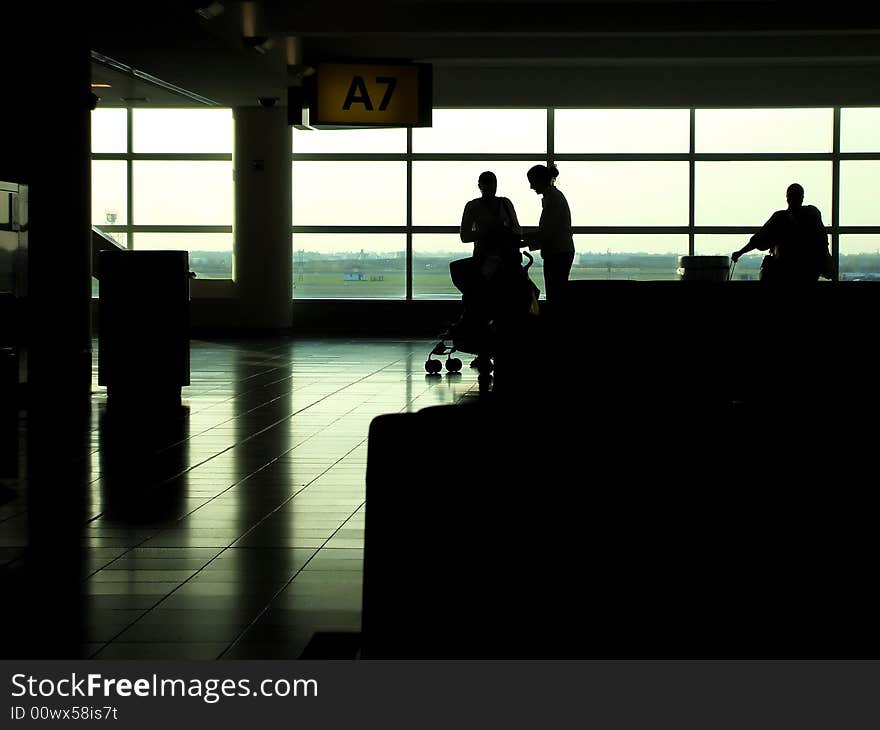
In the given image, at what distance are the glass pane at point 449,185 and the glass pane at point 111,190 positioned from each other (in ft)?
14.2

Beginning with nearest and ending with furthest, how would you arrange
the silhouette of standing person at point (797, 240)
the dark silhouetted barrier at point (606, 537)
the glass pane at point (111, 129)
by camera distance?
the dark silhouetted barrier at point (606, 537), the silhouette of standing person at point (797, 240), the glass pane at point (111, 129)

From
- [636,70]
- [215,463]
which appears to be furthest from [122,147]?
[215,463]

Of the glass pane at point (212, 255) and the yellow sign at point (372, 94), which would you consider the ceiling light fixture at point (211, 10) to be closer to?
the yellow sign at point (372, 94)

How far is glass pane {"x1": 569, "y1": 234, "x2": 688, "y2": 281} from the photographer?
749 inches

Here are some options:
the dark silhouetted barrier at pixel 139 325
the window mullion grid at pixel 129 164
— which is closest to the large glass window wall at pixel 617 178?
the window mullion grid at pixel 129 164

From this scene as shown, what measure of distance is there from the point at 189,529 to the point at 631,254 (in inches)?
595

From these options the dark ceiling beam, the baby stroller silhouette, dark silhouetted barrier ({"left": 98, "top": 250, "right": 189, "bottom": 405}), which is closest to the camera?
dark silhouetted barrier ({"left": 98, "top": 250, "right": 189, "bottom": 405})

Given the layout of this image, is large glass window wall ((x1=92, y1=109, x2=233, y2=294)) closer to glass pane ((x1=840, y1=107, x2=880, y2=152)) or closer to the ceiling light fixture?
glass pane ((x1=840, y1=107, x2=880, y2=152))

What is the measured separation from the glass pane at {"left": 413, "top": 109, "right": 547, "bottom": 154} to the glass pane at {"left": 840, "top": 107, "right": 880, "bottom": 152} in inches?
167

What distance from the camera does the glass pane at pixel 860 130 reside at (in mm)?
18562

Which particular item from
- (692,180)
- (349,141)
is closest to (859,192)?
(692,180)

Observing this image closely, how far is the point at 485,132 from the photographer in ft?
62.3

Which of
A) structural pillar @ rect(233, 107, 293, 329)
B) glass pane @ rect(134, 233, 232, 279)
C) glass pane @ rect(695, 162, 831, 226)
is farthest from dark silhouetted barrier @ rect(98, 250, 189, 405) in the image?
glass pane @ rect(695, 162, 831, 226)

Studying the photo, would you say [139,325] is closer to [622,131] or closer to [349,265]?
[349,265]
